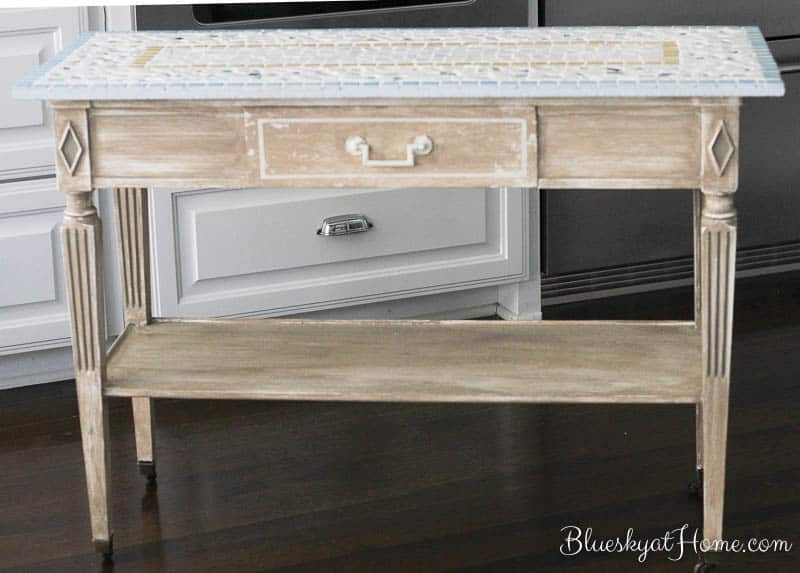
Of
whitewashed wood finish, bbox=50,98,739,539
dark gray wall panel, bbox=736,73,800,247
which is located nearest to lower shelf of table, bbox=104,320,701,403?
whitewashed wood finish, bbox=50,98,739,539

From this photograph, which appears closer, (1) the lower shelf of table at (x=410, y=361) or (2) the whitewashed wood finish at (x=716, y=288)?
(2) the whitewashed wood finish at (x=716, y=288)

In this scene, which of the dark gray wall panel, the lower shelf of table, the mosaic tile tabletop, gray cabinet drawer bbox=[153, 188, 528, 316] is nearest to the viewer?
the mosaic tile tabletop

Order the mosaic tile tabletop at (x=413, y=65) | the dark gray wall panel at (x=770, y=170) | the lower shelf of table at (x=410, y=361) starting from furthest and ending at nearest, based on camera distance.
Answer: the dark gray wall panel at (x=770, y=170) < the lower shelf of table at (x=410, y=361) < the mosaic tile tabletop at (x=413, y=65)

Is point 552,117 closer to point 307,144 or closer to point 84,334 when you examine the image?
point 307,144

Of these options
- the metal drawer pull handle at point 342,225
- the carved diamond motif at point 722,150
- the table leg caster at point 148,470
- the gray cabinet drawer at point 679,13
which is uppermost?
the gray cabinet drawer at point 679,13

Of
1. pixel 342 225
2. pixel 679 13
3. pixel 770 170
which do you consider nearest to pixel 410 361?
pixel 342 225

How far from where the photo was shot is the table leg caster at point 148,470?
2.12 metres

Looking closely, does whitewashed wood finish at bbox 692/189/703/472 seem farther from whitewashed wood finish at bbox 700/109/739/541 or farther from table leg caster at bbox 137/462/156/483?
table leg caster at bbox 137/462/156/483

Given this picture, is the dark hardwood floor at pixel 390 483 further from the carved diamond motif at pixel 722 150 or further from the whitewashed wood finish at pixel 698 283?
the carved diamond motif at pixel 722 150

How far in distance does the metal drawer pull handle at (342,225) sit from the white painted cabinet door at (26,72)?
0.51 metres

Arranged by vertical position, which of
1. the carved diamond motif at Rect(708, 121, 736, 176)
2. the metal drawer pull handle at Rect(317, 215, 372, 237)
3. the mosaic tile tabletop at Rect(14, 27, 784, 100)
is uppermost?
the mosaic tile tabletop at Rect(14, 27, 784, 100)

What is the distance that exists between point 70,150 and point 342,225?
35.6 inches

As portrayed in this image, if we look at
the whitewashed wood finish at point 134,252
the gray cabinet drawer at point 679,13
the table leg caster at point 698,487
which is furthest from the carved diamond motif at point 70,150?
the gray cabinet drawer at point 679,13

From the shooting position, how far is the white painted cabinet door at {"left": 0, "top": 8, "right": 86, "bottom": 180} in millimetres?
2266
